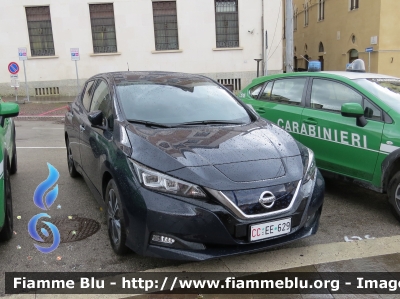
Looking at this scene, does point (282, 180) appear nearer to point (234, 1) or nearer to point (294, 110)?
point (294, 110)

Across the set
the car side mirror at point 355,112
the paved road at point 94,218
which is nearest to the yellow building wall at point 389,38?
the paved road at point 94,218

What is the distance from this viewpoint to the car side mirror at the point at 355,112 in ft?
14.3

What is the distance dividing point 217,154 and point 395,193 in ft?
7.05

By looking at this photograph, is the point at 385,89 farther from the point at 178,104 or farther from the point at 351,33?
the point at 351,33

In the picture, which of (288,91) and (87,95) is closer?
(87,95)

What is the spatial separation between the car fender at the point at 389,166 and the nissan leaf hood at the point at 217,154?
3.88 ft

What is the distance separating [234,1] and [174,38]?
11.4 ft

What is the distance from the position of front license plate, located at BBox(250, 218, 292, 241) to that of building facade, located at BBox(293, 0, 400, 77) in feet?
68.3

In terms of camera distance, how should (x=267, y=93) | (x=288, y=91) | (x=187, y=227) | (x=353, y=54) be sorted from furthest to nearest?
(x=353, y=54), (x=267, y=93), (x=288, y=91), (x=187, y=227)

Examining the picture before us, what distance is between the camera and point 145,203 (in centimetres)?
295

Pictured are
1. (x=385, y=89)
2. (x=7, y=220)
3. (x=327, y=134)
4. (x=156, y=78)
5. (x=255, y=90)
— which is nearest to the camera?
(x=7, y=220)

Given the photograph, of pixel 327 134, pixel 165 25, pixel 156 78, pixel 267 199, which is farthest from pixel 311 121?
pixel 165 25

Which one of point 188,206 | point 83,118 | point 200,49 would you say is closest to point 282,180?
point 188,206

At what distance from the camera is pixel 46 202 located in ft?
16.5
